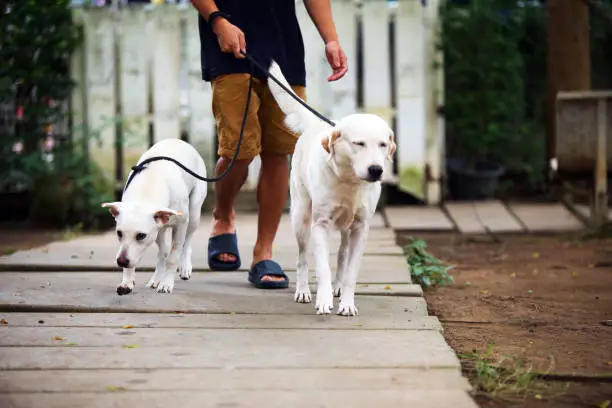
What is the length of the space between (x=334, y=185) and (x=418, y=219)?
152 inches

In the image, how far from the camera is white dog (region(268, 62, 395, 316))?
3.53 meters

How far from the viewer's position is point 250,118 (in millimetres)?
4449

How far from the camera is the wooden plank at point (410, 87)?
810 cm

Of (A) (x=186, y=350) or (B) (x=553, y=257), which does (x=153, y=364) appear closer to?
(A) (x=186, y=350)

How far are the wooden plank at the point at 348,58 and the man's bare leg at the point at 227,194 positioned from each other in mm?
3477

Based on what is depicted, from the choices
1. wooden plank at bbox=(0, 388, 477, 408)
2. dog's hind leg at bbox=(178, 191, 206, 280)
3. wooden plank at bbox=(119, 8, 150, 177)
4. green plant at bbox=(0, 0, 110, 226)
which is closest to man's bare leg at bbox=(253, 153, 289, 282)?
dog's hind leg at bbox=(178, 191, 206, 280)

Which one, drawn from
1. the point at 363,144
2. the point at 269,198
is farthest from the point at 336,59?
the point at 363,144

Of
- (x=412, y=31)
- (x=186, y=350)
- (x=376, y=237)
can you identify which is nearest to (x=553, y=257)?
(x=376, y=237)

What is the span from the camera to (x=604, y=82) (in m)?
9.48

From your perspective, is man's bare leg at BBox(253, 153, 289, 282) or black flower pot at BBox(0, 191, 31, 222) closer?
man's bare leg at BBox(253, 153, 289, 282)

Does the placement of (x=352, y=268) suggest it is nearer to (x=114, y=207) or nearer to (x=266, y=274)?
(x=266, y=274)

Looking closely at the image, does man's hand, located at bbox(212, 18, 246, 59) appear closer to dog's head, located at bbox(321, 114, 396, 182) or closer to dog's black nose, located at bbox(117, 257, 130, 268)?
dog's head, located at bbox(321, 114, 396, 182)

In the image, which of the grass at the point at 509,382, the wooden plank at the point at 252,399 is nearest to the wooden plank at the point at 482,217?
the grass at the point at 509,382

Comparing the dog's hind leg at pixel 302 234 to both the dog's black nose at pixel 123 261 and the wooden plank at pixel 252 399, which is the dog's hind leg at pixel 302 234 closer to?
the dog's black nose at pixel 123 261
